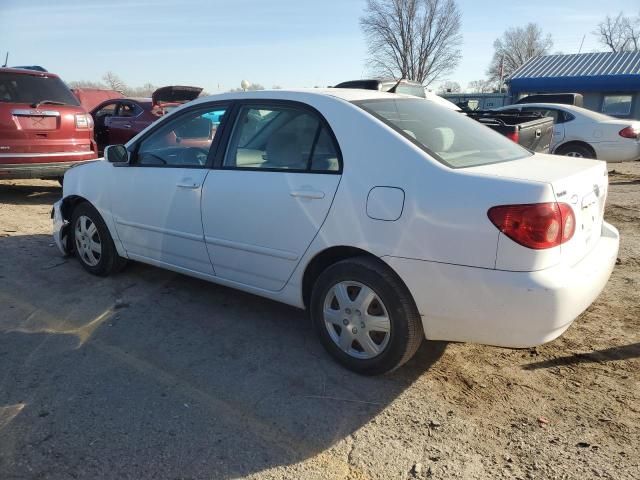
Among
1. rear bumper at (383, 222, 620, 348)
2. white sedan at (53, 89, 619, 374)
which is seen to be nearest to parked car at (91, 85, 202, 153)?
white sedan at (53, 89, 619, 374)

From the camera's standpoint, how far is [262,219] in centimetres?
327

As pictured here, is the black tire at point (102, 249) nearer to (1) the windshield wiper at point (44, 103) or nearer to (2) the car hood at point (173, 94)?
(1) the windshield wiper at point (44, 103)

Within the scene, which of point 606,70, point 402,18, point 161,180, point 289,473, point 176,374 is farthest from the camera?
point 402,18

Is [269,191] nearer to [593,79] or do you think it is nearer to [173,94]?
[173,94]

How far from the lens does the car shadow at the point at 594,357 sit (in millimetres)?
3123

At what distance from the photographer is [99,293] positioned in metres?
4.29

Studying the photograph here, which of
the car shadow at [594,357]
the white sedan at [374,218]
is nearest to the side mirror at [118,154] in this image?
the white sedan at [374,218]

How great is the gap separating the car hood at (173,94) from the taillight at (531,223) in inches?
338

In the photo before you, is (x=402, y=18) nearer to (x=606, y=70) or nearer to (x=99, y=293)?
(x=606, y=70)

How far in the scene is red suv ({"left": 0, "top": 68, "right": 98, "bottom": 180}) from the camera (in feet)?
23.2

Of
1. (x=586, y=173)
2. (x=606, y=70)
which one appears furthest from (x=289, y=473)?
(x=606, y=70)

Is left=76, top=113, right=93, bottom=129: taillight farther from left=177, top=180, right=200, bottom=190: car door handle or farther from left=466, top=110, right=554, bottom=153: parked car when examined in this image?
left=466, top=110, right=554, bottom=153: parked car

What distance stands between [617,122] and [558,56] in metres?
20.2

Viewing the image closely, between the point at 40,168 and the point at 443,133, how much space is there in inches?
247
